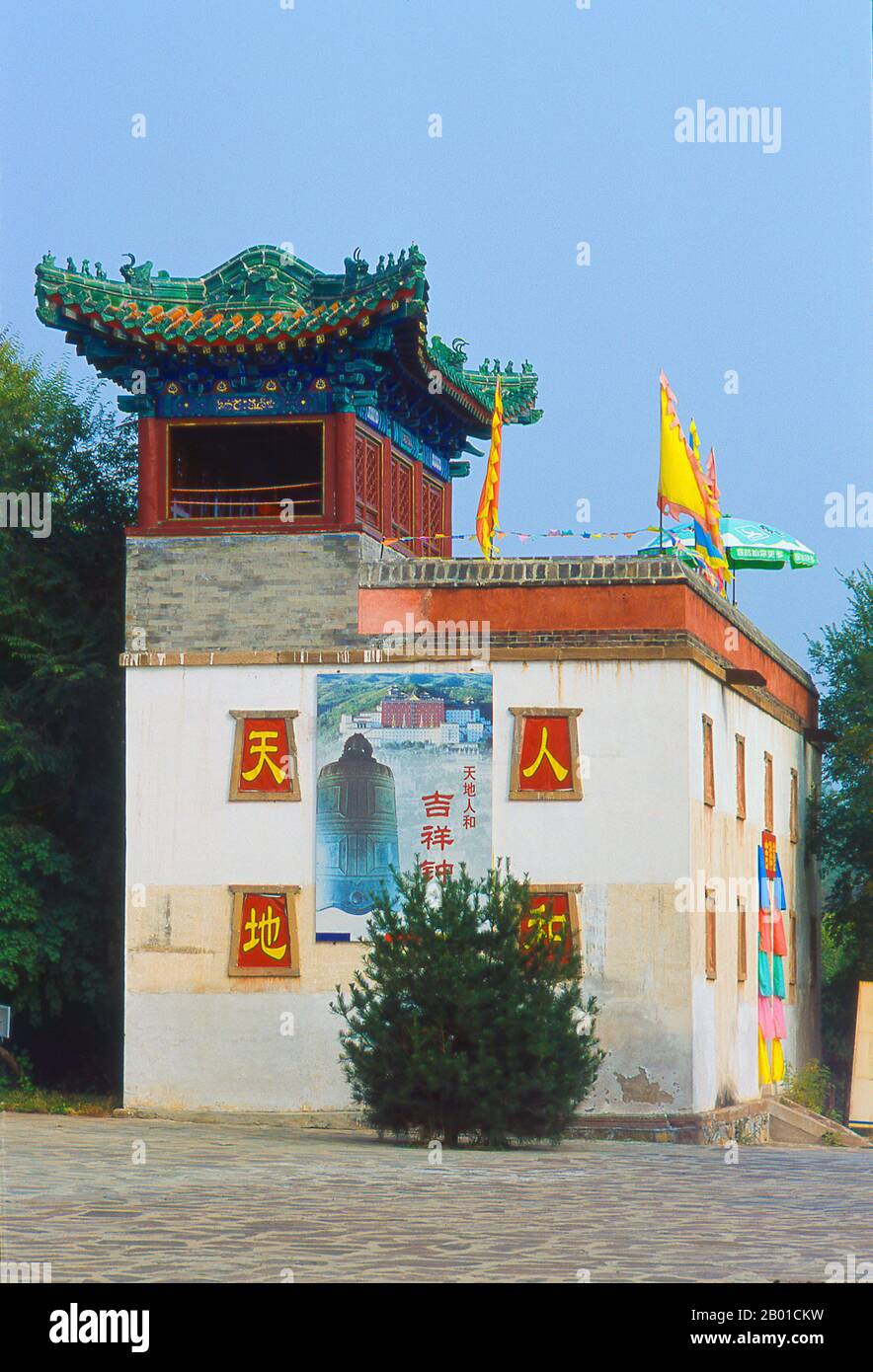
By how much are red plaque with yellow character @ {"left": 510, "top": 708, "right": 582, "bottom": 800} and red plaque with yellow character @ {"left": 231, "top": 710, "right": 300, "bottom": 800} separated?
7.69ft

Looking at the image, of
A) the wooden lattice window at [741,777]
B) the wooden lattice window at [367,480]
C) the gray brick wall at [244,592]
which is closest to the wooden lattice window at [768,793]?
the wooden lattice window at [741,777]

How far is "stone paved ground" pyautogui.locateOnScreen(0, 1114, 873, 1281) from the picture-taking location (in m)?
10.9

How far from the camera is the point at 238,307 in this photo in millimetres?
23406

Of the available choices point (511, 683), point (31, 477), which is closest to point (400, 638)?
point (511, 683)

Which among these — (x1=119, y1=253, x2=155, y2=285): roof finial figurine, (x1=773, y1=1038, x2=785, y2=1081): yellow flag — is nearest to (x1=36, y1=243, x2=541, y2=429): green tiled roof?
(x1=119, y1=253, x2=155, y2=285): roof finial figurine

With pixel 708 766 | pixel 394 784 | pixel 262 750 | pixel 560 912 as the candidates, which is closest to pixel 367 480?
pixel 262 750

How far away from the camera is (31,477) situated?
1048 inches

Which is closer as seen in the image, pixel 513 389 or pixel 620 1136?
pixel 620 1136

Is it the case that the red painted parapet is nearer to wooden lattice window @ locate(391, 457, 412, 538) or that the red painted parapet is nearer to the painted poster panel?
the painted poster panel

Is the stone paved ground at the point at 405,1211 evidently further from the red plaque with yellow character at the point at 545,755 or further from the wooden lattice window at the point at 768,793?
the wooden lattice window at the point at 768,793

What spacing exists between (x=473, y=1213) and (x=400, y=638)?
32.3 feet

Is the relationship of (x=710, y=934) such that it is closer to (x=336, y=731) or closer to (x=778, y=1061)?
(x=336, y=731)
